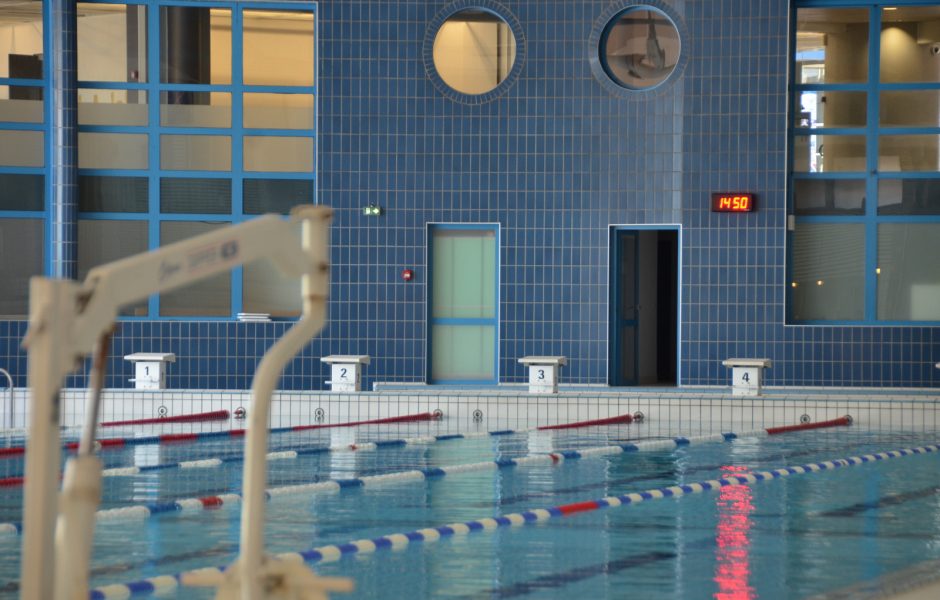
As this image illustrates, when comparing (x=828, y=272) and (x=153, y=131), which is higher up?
(x=153, y=131)

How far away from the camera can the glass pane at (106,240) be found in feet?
45.8

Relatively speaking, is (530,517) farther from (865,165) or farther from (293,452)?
(865,165)

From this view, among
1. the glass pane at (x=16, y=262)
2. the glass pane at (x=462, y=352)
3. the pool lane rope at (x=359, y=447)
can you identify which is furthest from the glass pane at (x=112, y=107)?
the pool lane rope at (x=359, y=447)

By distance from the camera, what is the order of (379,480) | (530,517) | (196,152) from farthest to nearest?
1. (196,152)
2. (379,480)
3. (530,517)

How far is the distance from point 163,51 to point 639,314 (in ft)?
18.9

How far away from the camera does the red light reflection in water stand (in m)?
4.94

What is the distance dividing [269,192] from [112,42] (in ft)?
7.26

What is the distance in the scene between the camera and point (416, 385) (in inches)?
543

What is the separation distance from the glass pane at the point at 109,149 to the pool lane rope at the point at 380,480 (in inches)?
255

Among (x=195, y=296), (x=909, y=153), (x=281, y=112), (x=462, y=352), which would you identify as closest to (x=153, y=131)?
(x=281, y=112)

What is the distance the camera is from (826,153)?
13.9m

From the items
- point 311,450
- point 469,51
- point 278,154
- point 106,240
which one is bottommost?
point 311,450

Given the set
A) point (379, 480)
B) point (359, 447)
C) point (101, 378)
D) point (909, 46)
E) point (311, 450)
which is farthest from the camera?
point (909, 46)

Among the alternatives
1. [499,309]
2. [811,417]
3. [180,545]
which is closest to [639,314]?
[499,309]
